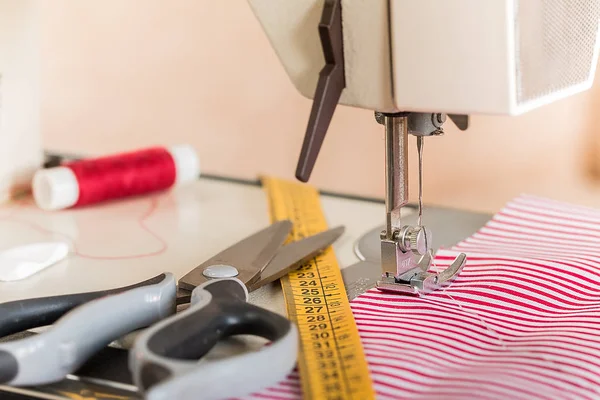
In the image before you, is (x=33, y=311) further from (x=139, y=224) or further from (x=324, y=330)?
(x=139, y=224)

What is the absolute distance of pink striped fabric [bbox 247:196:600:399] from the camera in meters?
0.63

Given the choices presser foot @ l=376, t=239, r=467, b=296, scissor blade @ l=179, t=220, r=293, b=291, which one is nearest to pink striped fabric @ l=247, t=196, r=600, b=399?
presser foot @ l=376, t=239, r=467, b=296

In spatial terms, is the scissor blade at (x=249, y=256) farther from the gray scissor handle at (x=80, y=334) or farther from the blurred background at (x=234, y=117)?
the blurred background at (x=234, y=117)

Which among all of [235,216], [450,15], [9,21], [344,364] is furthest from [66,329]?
[9,21]

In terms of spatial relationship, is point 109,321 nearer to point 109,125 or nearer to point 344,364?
point 344,364

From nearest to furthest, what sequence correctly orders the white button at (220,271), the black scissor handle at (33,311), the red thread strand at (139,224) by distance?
1. the black scissor handle at (33,311)
2. the white button at (220,271)
3. the red thread strand at (139,224)

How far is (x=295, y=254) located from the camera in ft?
2.98

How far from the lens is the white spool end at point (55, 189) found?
1.14m

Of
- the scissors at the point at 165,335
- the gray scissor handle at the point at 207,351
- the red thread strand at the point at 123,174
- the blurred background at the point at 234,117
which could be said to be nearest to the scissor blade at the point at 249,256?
the scissors at the point at 165,335

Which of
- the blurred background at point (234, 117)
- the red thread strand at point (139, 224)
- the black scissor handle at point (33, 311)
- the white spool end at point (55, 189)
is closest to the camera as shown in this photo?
the black scissor handle at point (33, 311)

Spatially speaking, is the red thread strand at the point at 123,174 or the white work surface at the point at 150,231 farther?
the red thread strand at the point at 123,174

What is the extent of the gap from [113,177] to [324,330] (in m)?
0.57

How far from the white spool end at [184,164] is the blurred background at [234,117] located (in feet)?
1.62

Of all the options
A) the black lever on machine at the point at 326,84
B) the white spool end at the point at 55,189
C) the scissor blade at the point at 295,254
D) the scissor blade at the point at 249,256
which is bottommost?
the scissor blade at the point at 295,254
